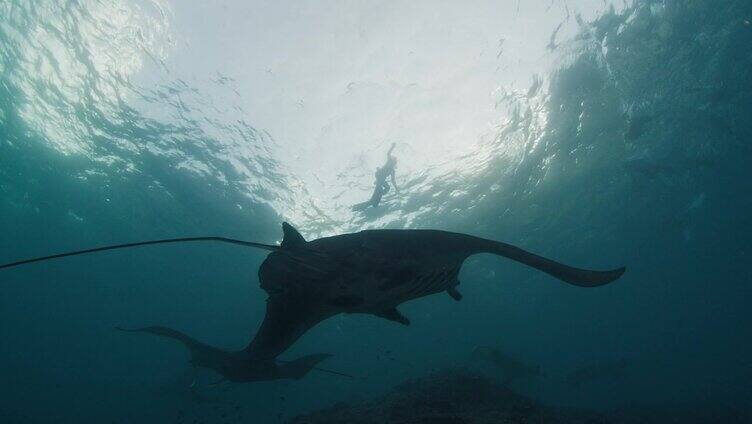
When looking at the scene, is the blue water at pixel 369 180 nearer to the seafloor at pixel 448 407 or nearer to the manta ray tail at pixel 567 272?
the seafloor at pixel 448 407

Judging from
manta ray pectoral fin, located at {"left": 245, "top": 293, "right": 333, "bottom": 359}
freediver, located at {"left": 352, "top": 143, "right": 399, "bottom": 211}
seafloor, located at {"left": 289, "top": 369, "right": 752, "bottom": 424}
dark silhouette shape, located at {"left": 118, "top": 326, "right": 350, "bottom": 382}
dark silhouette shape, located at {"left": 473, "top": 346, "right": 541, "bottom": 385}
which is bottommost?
seafloor, located at {"left": 289, "top": 369, "right": 752, "bottom": 424}

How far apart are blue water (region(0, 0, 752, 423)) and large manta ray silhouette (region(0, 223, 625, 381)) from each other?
14.1m

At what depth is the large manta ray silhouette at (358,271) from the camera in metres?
3.50

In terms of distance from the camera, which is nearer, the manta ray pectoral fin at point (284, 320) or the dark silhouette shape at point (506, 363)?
the manta ray pectoral fin at point (284, 320)

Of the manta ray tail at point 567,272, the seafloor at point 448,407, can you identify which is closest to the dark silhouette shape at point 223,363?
the seafloor at point 448,407

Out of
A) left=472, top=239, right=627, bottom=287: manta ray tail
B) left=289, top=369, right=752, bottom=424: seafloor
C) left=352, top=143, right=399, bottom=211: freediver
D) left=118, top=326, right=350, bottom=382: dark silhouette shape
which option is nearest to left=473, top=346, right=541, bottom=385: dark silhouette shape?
left=352, top=143, right=399, bottom=211: freediver

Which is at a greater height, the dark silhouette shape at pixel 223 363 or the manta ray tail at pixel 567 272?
the dark silhouette shape at pixel 223 363

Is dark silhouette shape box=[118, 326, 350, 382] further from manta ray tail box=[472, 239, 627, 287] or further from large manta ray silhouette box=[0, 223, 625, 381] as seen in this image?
manta ray tail box=[472, 239, 627, 287]

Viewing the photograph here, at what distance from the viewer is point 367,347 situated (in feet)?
192

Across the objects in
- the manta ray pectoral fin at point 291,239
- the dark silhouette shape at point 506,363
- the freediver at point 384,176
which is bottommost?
the manta ray pectoral fin at point 291,239

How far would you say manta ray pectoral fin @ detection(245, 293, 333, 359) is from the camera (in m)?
3.80

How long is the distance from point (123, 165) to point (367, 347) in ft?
146

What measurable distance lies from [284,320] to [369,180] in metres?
16.8

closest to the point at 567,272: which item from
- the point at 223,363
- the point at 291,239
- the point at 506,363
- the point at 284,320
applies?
the point at 291,239
